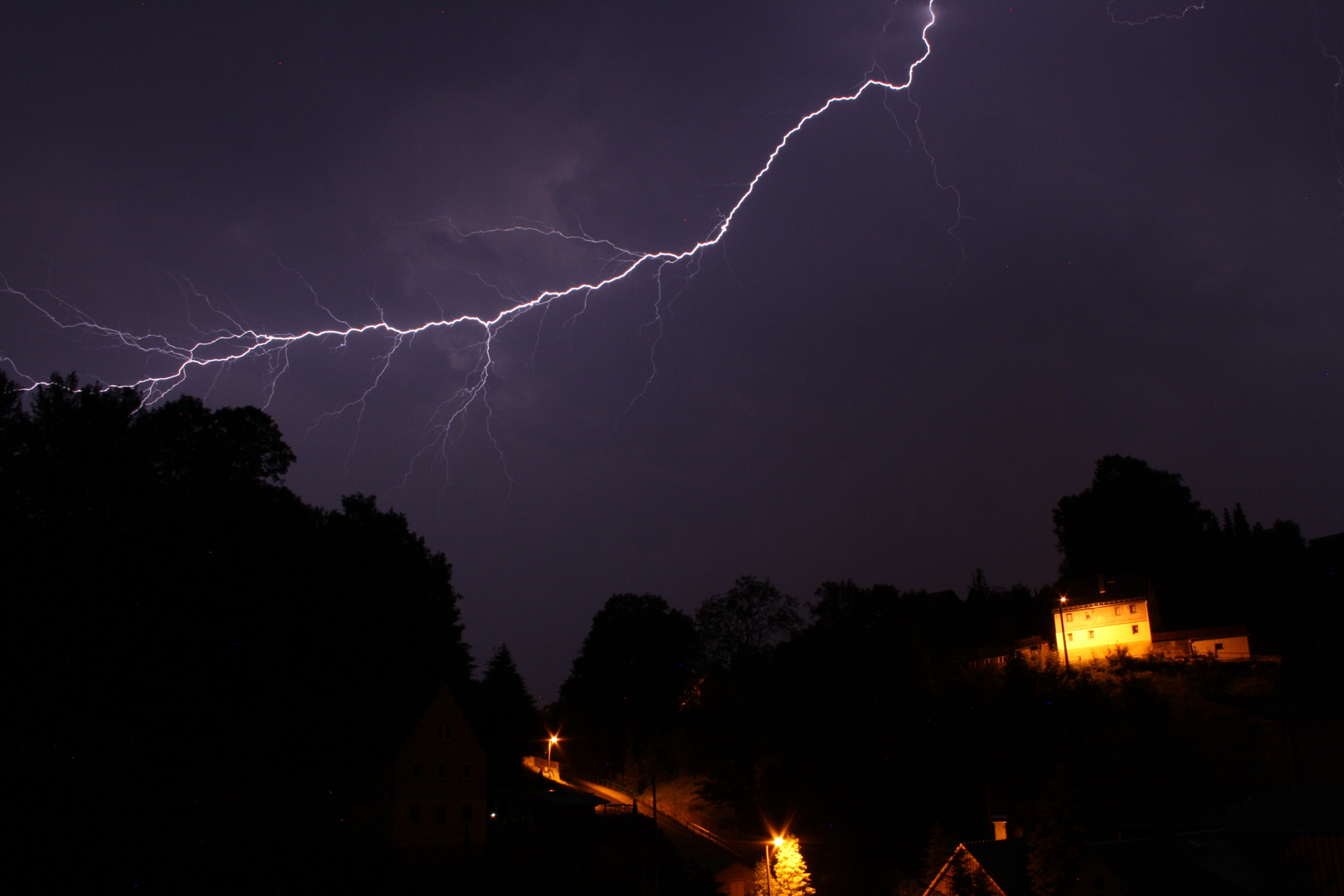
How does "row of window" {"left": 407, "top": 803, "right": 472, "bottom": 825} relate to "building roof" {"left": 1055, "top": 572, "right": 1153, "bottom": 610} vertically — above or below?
below

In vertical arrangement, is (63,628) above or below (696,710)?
above

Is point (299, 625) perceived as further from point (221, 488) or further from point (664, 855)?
point (664, 855)

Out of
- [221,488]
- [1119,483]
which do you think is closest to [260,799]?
[221,488]

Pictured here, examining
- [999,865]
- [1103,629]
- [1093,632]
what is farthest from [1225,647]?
[999,865]

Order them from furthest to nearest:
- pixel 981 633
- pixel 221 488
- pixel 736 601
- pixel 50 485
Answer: pixel 981 633
pixel 736 601
pixel 221 488
pixel 50 485

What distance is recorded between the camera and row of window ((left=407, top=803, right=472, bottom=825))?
2866 cm

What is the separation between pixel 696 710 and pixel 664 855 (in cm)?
1143

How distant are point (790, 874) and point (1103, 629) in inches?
943

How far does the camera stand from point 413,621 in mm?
41531

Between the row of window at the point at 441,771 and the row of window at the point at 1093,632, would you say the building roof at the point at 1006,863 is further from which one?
the row of window at the point at 1093,632

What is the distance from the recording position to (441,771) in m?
30.0

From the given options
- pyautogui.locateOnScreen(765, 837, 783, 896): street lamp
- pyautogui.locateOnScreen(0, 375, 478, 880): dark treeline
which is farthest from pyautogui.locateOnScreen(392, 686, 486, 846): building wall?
pyautogui.locateOnScreen(765, 837, 783, 896): street lamp

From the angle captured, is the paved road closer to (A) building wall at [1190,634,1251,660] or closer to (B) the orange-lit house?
(B) the orange-lit house

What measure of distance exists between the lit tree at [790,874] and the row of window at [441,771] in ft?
38.7
